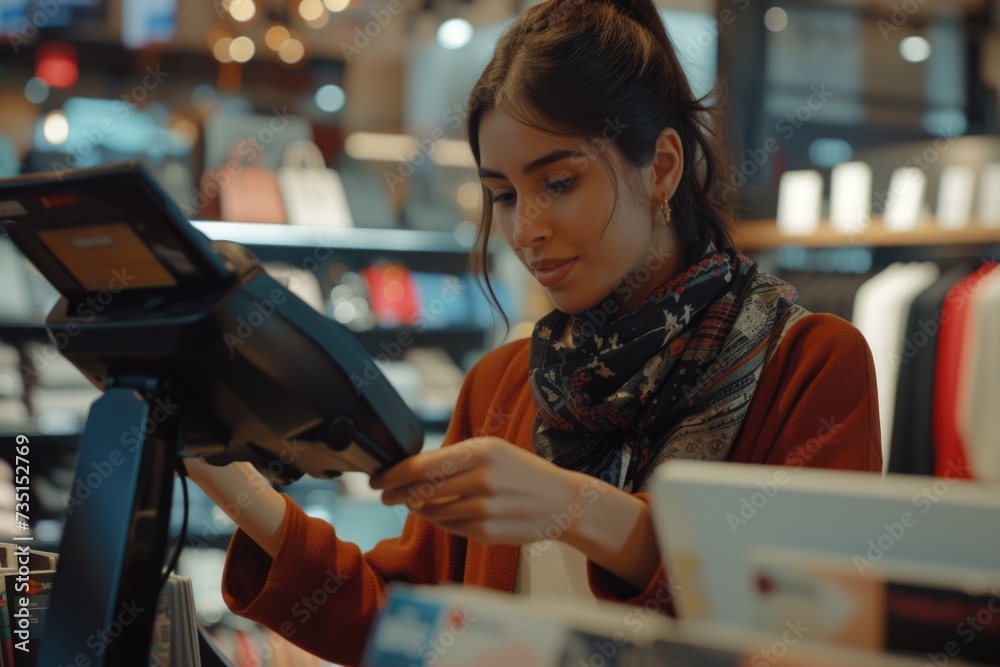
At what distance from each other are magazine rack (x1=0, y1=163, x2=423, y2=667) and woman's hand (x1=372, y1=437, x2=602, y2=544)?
0.18 feet

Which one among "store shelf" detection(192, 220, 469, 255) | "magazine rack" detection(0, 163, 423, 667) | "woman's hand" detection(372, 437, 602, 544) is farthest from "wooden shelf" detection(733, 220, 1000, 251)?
"magazine rack" detection(0, 163, 423, 667)

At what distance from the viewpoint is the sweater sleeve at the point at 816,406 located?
3.68 feet

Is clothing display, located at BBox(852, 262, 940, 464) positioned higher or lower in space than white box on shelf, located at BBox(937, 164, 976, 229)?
lower

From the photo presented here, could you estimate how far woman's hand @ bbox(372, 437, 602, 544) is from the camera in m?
0.82

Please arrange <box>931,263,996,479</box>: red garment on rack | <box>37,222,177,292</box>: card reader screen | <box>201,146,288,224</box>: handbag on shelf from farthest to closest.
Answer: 1. <box>201,146,288,224</box>: handbag on shelf
2. <box>931,263,996,479</box>: red garment on rack
3. <box>37,222,177,292</box>: card reader screen

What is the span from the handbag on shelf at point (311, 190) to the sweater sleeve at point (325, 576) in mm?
2523

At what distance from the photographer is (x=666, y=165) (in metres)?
1.40

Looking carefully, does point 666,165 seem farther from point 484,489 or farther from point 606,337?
point 484,489

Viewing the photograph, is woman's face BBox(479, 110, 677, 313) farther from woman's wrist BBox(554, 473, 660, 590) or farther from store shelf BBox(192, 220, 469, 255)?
store shelf BBox(192, 220, 469, 255)

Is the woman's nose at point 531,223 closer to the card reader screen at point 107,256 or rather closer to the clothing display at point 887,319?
the card reader screen at point 107,256

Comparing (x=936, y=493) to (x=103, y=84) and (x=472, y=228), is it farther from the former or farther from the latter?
(x=103, y=84)

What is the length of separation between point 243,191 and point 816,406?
2.92 metres

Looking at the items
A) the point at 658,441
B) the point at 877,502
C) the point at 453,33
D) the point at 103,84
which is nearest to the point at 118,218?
the point at 877,502

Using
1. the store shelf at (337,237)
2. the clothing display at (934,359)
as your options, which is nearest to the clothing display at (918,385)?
the clothing display at (934,359)
